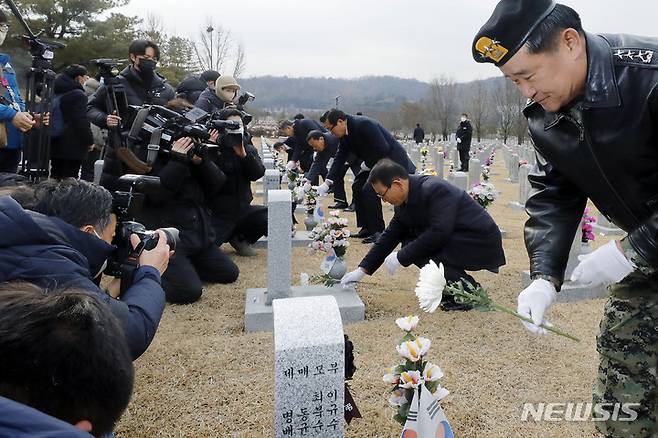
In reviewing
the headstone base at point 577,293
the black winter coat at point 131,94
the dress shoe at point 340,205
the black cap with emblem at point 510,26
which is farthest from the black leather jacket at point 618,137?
the dress shoe at point 340,205

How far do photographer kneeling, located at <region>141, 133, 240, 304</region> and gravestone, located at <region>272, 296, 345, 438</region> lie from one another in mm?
2611

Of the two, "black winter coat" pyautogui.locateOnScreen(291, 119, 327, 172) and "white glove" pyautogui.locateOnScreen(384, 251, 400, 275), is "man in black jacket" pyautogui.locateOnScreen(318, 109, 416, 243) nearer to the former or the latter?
"white glove" pyautogui.locateOnScreen(384, 251, 400, 275)

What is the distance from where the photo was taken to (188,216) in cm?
475

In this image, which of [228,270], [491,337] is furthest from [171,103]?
[491,337]

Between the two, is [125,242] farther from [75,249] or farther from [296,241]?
A: [296,241]

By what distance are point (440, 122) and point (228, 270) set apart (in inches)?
1820

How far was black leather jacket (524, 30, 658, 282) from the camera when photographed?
1.56 meters

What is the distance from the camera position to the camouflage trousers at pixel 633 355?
68.2 inches

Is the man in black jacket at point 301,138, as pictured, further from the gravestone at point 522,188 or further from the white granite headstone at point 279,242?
the white granite headstone at point 279,242

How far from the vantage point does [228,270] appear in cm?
500

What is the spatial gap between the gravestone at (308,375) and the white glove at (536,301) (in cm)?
66

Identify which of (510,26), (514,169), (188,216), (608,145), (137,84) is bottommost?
(514,169)

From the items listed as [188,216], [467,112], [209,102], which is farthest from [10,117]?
[467,112]

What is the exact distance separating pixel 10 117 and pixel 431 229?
12.2ft
